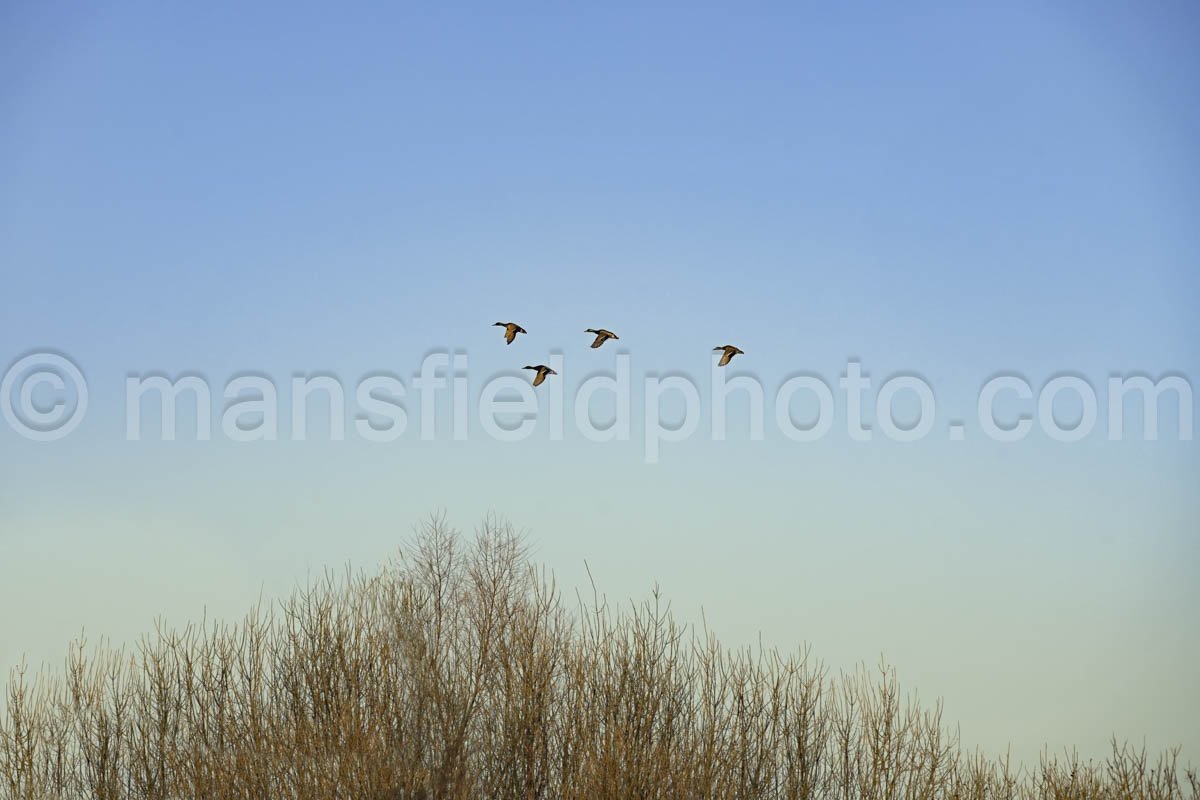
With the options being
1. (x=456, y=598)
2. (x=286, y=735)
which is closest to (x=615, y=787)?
(x=286, y=735)

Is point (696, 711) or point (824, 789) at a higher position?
point (696, 711)

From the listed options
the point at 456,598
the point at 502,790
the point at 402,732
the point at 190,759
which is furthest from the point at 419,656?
the point at 456,598

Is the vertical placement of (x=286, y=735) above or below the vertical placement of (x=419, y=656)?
below

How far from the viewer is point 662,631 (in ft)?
55.8

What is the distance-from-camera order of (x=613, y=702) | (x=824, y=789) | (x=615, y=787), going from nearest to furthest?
(x=615, y=787) → (x=613, y=702) → (x=824, y=789)

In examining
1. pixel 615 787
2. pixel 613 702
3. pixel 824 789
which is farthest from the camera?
pixel 824 789

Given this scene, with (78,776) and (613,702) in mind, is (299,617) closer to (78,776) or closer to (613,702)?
(78,776)

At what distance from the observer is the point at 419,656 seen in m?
18.1

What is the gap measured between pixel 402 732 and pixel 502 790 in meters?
1.73

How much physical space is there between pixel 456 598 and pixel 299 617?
26.4ft

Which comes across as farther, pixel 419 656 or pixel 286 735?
→ pixel 419 656

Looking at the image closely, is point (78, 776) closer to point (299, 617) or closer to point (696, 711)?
point (299, 617)

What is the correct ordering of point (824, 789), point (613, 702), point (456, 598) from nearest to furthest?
point (613, 702) < point (824, 789) < point (456, 598)

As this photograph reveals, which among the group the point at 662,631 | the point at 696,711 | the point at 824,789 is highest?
the point at 662,631
